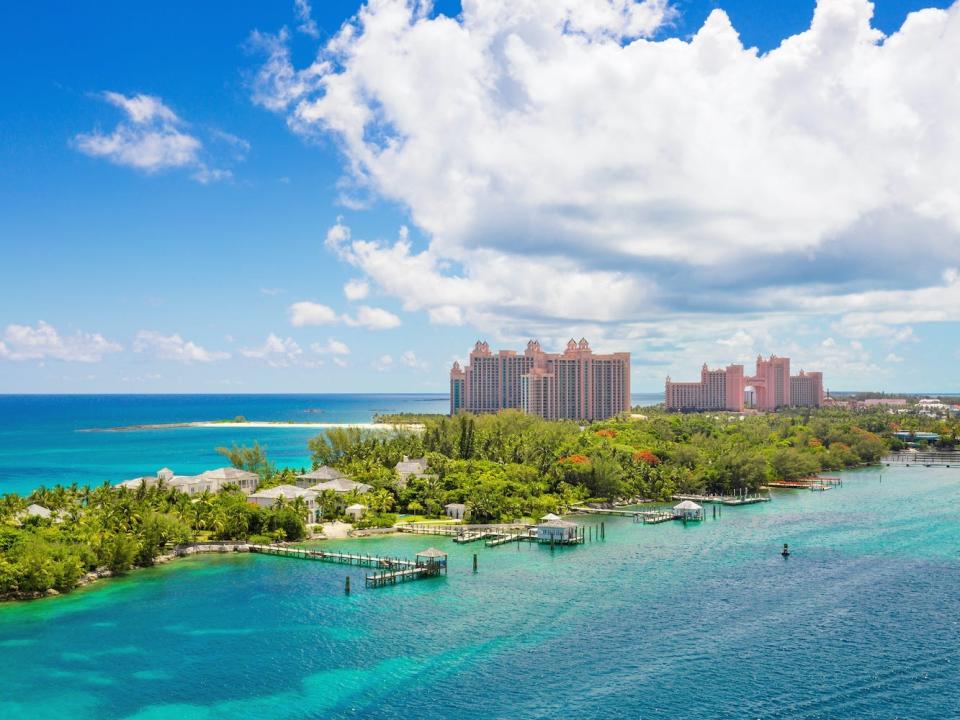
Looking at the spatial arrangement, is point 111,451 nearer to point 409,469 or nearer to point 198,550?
point 409,469

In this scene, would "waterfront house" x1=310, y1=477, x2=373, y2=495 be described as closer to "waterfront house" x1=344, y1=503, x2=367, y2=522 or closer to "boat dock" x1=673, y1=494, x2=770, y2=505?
"waterfront house" x1=344, y1=503, x2=367, y2=522

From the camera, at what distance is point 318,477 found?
64.2m

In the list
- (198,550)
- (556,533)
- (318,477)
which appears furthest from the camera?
(318,477)

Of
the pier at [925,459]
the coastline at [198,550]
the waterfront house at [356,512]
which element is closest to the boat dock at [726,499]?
the waterfront house at [356,512]

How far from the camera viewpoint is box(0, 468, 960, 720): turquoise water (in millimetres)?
25719

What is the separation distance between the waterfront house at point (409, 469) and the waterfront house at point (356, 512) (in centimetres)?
698

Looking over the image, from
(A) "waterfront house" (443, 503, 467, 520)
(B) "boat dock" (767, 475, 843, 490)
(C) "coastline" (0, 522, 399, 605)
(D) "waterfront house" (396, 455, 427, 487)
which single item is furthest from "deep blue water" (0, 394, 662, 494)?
(B) "boat dock" (767, 475, 843, 490)

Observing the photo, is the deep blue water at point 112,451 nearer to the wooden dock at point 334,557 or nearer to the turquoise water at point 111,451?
the turquoise water at point 111,451

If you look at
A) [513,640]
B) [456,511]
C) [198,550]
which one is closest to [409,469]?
[456,511]

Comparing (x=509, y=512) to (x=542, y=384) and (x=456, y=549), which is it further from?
(x=542, y=384)

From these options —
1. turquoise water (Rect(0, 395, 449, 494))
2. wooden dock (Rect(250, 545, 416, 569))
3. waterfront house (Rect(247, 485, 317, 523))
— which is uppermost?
waterfront house (Rect(247, 485, 317, 523))

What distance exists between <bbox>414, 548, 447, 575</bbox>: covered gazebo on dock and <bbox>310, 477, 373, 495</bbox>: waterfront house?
56.5 ft

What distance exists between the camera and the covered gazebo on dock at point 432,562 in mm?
41875

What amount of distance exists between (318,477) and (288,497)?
25.3 feet
